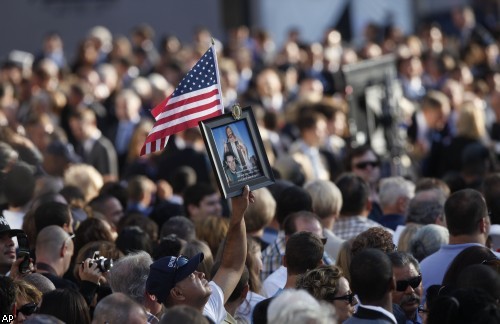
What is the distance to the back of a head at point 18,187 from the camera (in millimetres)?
10383

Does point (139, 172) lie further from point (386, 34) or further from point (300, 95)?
point (386, 34)

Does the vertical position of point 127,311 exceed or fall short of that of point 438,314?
it exceeds it

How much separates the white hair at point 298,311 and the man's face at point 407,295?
1619 millimetres

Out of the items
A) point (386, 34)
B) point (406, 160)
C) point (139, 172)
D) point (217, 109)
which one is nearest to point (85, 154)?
point (139, 172)

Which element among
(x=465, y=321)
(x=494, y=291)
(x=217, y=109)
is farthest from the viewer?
(x=217, y=109)

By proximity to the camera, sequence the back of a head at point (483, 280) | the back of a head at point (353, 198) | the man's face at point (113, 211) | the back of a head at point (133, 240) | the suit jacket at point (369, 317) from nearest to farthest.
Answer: the suit jacket at point (369, 317) → the back of a head at point (483, 280) → the back of a head at point (133, 240) → the back of a head at point (353, 198) → the man's face at point (113, 211)

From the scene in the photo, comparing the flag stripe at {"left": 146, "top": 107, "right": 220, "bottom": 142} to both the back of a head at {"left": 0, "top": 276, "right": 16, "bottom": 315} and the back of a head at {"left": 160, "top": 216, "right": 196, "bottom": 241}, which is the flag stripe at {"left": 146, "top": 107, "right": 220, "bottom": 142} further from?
the back of a head at {"left": 0, "top": 276, "right": 16, "bottom": 315}

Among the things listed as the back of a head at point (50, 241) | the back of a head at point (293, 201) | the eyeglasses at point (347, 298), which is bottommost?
the eyeglasses at point (347, 298)

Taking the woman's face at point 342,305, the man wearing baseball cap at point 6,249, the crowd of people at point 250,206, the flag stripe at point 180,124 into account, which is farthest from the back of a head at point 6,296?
the flag stripe at point 180,124

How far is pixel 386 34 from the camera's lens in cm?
2491

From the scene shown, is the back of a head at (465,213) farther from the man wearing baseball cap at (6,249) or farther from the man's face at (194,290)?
the man wearing baseball cap at (6,249)

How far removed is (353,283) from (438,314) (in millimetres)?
531

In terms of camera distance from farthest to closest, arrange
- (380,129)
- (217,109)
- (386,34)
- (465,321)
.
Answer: (386,34) → (380,129) → (217,109) → (465,321)

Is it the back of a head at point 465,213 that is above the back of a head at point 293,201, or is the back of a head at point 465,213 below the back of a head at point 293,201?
below
